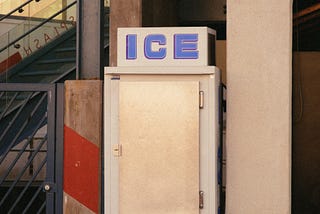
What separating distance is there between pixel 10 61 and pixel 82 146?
366 centimetres

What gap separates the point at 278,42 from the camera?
14.7 ft

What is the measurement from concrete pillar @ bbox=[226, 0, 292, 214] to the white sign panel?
0.33 meters

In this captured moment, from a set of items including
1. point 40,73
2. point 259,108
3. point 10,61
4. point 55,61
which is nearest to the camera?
point 259,108

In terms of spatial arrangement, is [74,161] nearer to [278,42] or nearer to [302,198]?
[278,42]

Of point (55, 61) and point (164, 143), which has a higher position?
point (55, 61)

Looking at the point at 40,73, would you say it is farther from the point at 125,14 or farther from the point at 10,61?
the point at 125,14

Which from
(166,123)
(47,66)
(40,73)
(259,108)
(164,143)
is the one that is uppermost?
(47,66)

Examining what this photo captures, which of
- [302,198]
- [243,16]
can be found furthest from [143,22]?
[302,198]

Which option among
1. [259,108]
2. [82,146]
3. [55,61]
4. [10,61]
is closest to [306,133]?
[259,108]

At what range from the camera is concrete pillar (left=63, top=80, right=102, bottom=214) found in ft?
16.8

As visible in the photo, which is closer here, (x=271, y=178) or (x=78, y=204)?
(x=271, y=178)

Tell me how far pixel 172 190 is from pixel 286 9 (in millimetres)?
1683

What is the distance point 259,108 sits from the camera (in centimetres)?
447

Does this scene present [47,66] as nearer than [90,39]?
No
